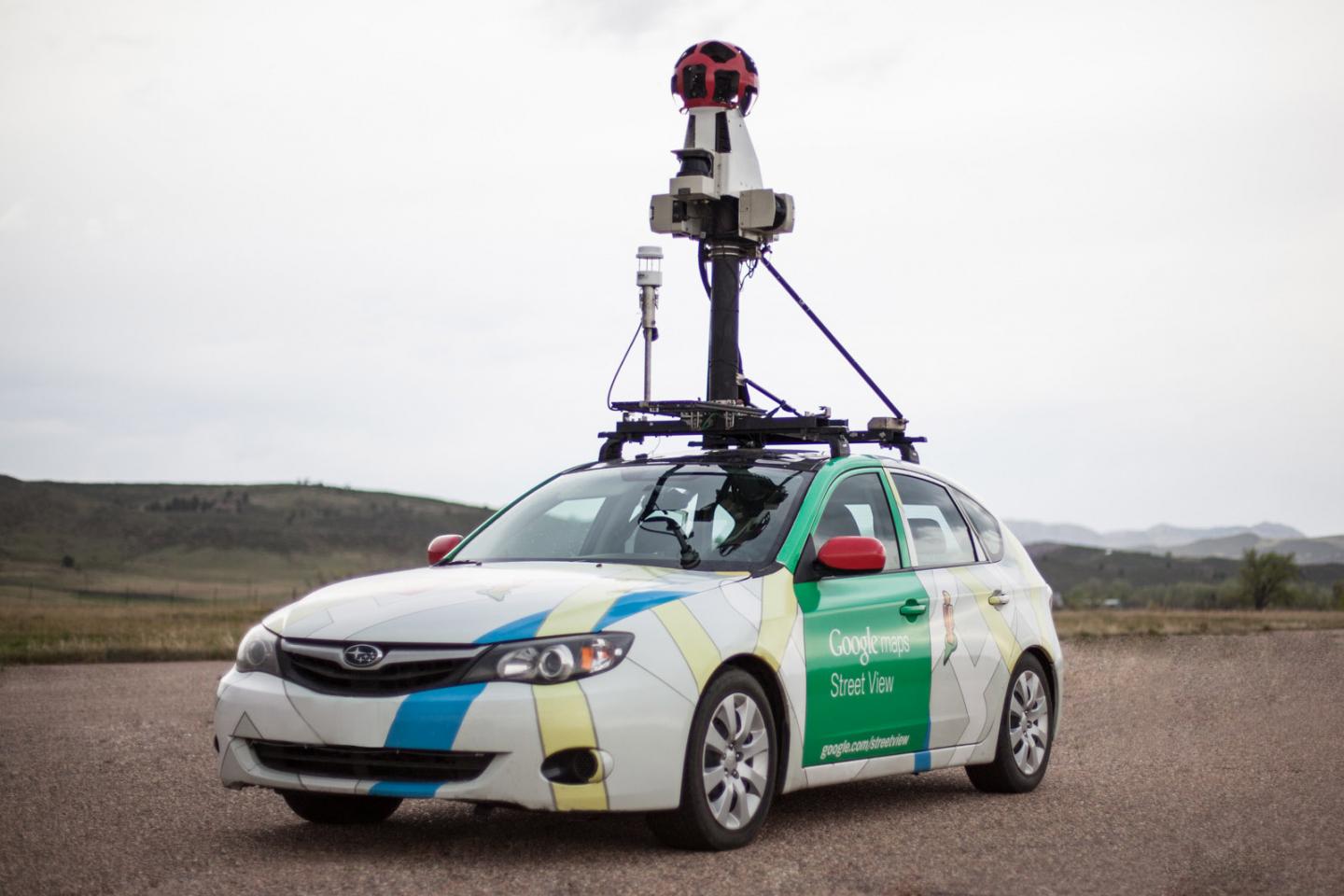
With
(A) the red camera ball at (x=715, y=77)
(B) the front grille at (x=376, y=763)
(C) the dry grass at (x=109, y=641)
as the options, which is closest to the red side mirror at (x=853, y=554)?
(B) the front grille at (x=376, y=763)

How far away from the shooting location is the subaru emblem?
7117 millimetres

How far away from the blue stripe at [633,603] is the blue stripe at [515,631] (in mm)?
238

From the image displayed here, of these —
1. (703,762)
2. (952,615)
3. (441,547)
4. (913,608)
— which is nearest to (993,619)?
(952,615)

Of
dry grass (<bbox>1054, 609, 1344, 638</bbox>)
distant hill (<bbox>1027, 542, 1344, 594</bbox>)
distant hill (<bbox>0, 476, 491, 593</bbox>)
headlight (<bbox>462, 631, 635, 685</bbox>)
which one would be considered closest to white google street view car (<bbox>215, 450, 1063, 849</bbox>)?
headlight (<bbox>462, 631, 635, 685</bbox>)

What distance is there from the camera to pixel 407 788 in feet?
23.0

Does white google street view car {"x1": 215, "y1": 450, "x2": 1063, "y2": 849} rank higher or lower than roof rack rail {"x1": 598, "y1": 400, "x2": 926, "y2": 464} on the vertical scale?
lower

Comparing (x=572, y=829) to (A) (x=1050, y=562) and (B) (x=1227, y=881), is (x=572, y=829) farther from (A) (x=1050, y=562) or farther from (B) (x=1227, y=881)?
(A) (x=1050, y=562)

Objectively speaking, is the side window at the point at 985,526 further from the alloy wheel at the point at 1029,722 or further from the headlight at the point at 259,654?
the headlight at the point at 259,654

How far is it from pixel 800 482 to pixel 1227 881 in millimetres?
2693

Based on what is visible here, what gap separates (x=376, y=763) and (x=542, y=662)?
77 centimetres

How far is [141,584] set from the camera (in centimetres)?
10406

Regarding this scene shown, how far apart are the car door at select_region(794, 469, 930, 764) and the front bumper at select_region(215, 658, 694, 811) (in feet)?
3.92

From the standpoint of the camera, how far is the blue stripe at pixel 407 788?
6.97 metres

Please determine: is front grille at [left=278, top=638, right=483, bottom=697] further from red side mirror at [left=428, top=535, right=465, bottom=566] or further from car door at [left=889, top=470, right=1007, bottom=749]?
car door at [left=889, top=470, right=1007, bottom=749]
